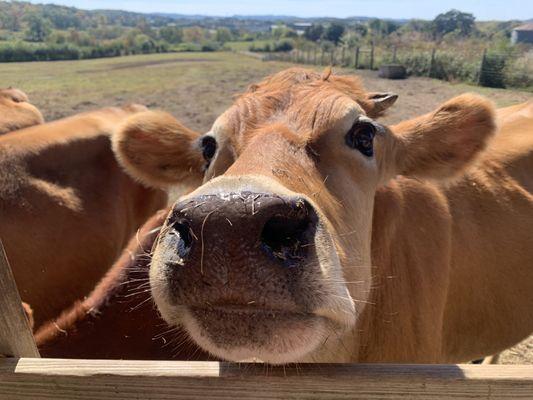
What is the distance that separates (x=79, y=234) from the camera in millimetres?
5000

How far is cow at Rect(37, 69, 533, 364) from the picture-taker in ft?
5.39

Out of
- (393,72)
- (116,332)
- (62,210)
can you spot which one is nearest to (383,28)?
(393,72)

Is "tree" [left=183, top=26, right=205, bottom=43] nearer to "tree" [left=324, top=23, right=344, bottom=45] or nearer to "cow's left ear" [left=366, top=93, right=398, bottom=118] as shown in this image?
"tree" [left=324, top=23, right=344, bottom=45]

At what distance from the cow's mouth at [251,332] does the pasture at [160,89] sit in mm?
11735

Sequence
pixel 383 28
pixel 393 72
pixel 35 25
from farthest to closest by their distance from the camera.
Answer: pixel 383 28 → pixel 393 72 → pixel 35 25

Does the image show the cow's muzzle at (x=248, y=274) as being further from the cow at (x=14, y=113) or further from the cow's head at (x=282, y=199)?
the cow at (x=14, y=113)

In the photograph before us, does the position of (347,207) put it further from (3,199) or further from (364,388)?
(3,199)

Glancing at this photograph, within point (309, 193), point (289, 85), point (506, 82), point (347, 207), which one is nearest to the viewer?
point (309, 193)

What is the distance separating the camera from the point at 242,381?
1500 millimetres

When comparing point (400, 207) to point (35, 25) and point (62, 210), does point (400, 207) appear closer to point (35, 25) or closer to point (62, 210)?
point (62, 210)

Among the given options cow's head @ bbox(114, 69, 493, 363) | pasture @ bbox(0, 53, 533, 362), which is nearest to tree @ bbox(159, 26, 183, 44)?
pasture @ bbox(0, 53, 533, 362)

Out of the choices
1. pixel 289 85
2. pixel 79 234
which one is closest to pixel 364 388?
pixel 289 85

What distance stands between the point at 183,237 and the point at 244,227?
0.24 meters

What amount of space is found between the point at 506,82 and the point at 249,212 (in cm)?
2565
